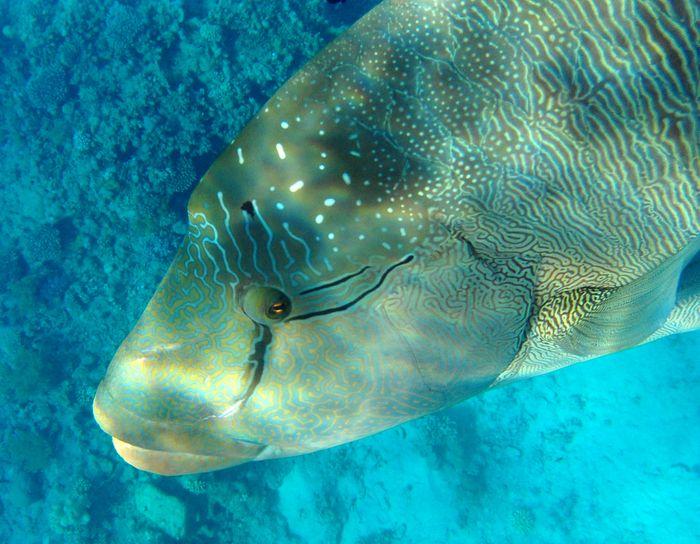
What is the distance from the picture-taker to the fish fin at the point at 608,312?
1.53 m

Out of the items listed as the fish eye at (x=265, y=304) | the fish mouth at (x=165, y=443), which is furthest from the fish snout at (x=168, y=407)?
the fish eye at (x=265, y=304)

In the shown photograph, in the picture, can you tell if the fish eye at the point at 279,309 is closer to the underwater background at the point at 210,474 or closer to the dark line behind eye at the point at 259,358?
the dark line behind eye at the point at 259,358

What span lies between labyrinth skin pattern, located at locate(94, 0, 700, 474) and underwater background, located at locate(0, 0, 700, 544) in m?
10.3

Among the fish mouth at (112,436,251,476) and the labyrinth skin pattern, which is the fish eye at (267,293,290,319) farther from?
the fish mouth at (112,436,251,476)

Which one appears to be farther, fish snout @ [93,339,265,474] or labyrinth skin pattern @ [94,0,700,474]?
fish snout @ [93,339,265,474]

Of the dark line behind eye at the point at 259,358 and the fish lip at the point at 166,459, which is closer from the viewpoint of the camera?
the dark line behind eye at the point at 259,358

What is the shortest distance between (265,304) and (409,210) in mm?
460

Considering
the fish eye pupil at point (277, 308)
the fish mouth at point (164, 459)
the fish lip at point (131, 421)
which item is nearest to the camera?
the fish eye pupil at point (277, 308)

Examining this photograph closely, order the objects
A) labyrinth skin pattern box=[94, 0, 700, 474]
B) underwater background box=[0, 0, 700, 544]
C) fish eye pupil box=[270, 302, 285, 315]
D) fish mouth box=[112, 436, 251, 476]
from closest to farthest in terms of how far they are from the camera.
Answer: labyrinth skin pattern box=[94, 0, 700, 474] → fish eye pupil box=[270, 302, 285, 315] → fish mouth box=[112, 436, 251, 476] → underwater background box=[0, 0, 700, 544]

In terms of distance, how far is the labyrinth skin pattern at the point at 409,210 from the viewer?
114 centimetres

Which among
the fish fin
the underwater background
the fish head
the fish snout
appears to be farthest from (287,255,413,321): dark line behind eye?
the underwater background

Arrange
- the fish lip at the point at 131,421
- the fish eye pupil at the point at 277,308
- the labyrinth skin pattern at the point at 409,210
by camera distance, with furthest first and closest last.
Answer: the fish lip at the point at 131,421, the fish eye pupil at the point at 277,308, the labyrinth skin pattern at the point at 409,210

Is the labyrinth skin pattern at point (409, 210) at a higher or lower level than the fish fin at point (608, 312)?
higher

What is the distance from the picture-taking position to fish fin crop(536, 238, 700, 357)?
153 cm
